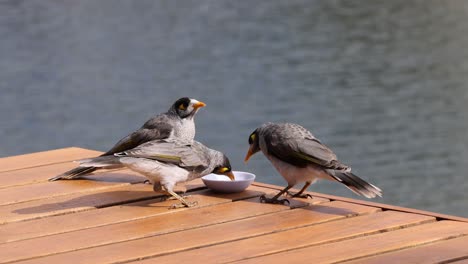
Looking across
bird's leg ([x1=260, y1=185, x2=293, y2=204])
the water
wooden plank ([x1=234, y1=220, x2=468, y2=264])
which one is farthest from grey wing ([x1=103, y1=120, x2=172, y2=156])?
the water

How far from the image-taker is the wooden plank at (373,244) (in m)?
3.89

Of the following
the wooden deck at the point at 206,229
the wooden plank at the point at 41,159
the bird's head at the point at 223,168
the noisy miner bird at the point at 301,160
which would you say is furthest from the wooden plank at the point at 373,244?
the wooden plank at the point at 41,159

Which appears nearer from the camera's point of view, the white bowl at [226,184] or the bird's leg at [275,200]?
the bird's leg at [275,200]

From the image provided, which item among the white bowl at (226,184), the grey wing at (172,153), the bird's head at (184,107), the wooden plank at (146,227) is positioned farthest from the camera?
the bird's head at (184,107)

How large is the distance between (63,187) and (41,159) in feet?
3.00

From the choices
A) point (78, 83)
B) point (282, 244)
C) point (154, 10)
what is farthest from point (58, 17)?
point (282, 244)

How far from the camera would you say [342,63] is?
1762 cm

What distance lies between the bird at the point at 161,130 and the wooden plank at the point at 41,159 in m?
0.49

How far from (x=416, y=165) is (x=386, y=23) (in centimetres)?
814

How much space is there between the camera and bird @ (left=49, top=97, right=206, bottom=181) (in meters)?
5.50

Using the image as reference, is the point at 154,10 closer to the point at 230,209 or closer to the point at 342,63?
the point at 342,63

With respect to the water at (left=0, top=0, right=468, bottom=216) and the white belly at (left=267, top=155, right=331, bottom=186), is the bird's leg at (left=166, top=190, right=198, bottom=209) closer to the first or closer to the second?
the white belly at (left=267, top=155, right=331, bottom=186)

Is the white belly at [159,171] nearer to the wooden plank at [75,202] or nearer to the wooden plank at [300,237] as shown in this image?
the wooden plank at [75,202]

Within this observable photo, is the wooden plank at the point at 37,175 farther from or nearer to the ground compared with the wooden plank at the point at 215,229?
farther from the ground
